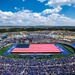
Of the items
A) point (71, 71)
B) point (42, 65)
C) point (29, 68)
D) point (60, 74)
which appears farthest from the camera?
point (42, 65)

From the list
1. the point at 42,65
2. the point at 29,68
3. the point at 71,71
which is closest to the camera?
the point at 71,71

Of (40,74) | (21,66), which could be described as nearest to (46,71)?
(40,74)

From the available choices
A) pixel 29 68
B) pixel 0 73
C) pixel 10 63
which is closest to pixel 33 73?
pixel 29 68

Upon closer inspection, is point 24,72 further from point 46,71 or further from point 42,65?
point 42,65

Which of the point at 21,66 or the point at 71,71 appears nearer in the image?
the point at 71,71

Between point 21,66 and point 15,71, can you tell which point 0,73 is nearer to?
point 15,71

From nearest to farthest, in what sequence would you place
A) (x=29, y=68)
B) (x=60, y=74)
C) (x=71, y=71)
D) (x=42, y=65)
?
(x=60, y=74), (x=71, y=71), (x=29, y=68), (x=42, y=65)

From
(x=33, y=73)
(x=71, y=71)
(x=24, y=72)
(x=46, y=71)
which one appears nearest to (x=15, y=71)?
(x=24, y=72)

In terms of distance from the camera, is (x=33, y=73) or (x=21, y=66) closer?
(x=33, y=73)
